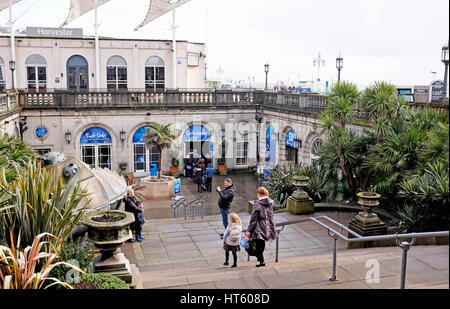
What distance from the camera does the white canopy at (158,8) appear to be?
30969mm

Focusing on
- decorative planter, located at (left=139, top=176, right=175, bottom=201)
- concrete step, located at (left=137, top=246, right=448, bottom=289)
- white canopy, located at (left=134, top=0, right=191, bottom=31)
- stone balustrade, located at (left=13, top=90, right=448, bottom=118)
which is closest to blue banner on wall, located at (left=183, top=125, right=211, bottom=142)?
stone balustrade, located at (left=13, top=90, right=448, bottom=118)

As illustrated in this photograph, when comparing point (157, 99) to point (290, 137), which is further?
point (157, 99)

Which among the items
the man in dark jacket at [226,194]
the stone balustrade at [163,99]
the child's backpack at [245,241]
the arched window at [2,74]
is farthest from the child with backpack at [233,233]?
the arched window at [2,74]

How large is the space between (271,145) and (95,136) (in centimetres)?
877

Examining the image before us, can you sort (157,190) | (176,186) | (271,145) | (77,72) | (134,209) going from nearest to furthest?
(134,209) < (157,190) < (176,186) < (271,145) < (77,72)

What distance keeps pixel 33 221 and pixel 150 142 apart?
43.6ft

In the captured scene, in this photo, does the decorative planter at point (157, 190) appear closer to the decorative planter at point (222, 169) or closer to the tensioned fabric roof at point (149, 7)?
the decorative planter at point (222, 169)

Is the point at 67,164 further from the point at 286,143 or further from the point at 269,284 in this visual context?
the point at 286,143

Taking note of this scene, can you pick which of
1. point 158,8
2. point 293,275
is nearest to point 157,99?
point 158,8

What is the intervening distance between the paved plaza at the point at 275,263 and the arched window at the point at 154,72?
65.6 ft

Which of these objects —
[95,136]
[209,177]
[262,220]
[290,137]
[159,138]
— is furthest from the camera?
[95,136]

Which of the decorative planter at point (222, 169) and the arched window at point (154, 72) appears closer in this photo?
the decorative planter at point (222, 169)

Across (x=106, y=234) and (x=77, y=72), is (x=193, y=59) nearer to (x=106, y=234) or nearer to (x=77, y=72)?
(x=77, y=72)

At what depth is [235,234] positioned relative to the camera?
764 centimetres
